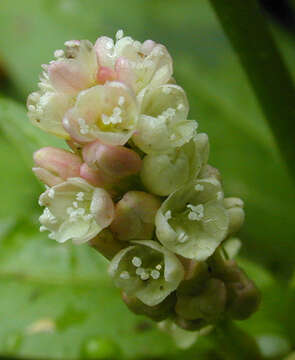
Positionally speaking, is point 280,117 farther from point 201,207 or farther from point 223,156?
point 223,156

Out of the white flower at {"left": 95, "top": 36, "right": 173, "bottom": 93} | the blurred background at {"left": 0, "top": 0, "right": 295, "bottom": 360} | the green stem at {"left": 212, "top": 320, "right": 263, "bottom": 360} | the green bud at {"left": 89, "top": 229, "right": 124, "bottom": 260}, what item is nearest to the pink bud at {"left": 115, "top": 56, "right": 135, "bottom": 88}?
the white flower at {"left": 95, "top": 36, "right": 173, "bottom": 93}

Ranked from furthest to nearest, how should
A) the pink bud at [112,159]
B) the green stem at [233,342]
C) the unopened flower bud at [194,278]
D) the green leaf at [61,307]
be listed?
the green leaf at [61,307] < the green stem at [233,342] < the unopened flower bud at [194,278] < the pink bud at [112,159]

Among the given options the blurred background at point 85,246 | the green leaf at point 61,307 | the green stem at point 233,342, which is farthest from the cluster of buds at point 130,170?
the green leaf at point 61,307

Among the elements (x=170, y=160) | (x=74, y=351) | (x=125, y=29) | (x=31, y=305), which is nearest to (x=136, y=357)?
Result: (x=74, y=351)

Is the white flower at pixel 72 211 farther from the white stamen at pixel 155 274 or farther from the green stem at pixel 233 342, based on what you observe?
the green stem at pixel 233 342

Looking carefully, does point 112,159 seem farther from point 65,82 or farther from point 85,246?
point 85,246

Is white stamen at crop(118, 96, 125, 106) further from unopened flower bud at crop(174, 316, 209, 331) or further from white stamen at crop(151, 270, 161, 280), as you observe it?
unopened flower bud at crop(174, 316, 209, 331)

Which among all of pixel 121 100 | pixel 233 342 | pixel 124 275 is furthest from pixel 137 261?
pixel 233 342
